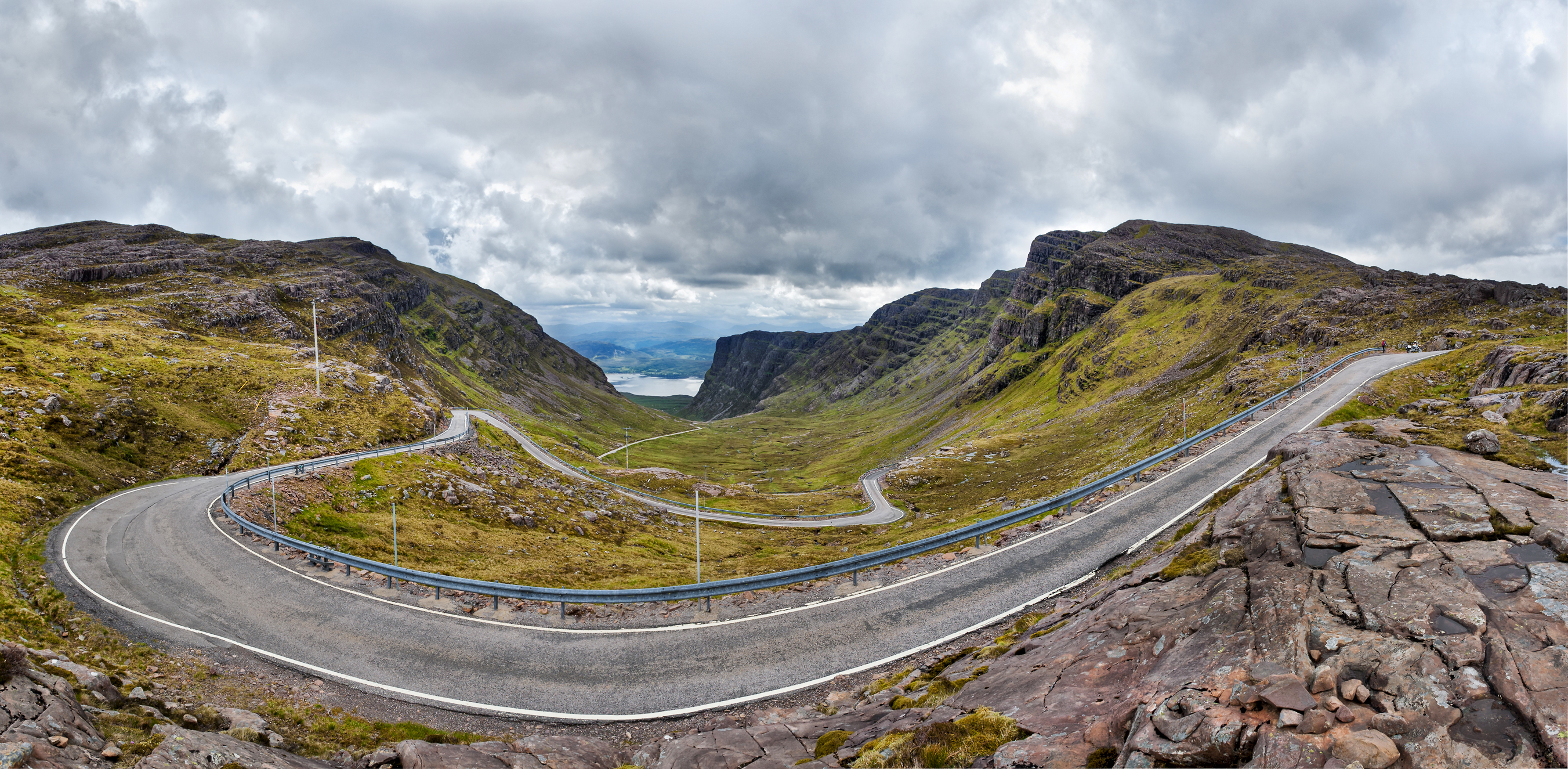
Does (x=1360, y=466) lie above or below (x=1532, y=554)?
above

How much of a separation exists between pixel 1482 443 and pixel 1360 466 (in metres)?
5.49

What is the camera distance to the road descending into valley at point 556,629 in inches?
736

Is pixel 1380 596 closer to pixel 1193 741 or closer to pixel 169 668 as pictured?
pixel 1193 741

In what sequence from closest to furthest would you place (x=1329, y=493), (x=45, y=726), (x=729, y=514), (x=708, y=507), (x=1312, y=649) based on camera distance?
(x=1312, y=649) → (x=45, y=726) → (x=1329, y=493) → (x=729, y=514) → (x=708, y=507)

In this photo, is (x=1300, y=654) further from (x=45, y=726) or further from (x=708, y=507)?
(x=708, y=507)

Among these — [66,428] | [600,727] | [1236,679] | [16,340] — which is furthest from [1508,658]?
[16,340]

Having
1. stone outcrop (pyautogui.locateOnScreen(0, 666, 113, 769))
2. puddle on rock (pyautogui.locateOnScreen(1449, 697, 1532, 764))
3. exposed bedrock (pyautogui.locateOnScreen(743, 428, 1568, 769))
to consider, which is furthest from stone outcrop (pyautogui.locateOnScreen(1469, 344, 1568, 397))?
stone outcrop (pyautogui.locateOnScreen(0, 666, 113, 769))

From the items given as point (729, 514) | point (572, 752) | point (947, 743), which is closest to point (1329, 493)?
point (947, 743)

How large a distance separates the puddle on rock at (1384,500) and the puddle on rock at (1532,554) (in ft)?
7.06

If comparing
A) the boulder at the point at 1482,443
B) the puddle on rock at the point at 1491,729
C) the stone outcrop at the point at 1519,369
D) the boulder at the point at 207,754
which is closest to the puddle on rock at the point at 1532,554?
the puddle on rock at the point at 1491,729

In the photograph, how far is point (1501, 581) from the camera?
37.1 feet

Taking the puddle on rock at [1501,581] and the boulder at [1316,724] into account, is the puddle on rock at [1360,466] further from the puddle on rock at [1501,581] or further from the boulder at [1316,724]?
the boulder at [1316,724]

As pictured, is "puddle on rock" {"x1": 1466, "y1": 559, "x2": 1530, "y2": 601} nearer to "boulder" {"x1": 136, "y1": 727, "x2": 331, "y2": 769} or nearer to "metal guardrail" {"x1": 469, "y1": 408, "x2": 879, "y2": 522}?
"boulder" {"x1": 136, "y1": 727, "x2": 331, "y2": 769}

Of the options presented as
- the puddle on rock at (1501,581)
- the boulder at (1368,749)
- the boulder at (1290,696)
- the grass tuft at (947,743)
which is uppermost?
the puddle on rock at (1501,581)
